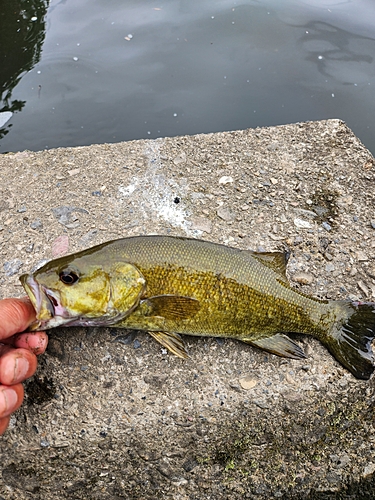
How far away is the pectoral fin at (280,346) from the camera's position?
113 inches

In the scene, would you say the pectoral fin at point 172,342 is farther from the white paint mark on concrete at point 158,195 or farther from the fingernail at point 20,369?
the white paint mark on concrete at point 158,195

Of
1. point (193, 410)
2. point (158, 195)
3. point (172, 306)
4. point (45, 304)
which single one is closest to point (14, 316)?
point (45, 304)

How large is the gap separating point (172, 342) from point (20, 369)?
95cm

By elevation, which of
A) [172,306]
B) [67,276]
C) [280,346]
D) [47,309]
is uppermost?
[67,276]

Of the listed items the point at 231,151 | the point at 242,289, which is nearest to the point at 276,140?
the point at 231,151

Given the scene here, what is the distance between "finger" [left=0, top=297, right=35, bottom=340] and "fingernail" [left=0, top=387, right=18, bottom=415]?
30cm

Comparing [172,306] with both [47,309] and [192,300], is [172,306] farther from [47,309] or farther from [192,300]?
[47,309]

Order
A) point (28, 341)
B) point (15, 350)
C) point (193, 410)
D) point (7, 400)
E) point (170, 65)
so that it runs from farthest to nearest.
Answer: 1. point (170, 65)
2. point (193, 410)
3. point (28, 341)
4. point (15, 350)
5. point (7, 400)

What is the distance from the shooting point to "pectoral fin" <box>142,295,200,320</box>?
2.69 meters

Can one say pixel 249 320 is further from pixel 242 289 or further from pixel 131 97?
pixel 131 97

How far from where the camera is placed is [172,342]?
2869 mm

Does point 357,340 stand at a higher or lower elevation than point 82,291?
lower

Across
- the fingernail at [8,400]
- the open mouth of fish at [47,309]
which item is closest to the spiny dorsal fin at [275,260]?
the open mouth of fish at [47,309]

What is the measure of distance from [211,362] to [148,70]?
14.9 ft
